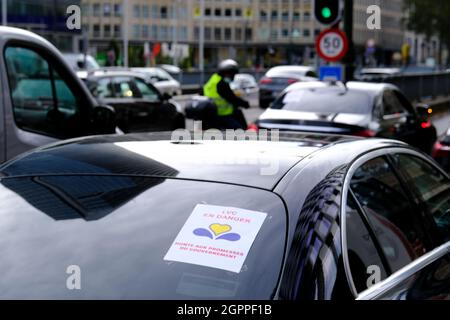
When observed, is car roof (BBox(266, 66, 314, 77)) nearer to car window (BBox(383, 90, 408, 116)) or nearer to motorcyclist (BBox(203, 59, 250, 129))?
car window (BBox(383, 90, 408, 116))

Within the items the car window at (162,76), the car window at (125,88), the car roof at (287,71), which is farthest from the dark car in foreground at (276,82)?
the car window at (125,88)

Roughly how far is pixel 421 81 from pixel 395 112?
61.2 ft

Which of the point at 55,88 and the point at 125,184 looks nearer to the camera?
the point at 125,184

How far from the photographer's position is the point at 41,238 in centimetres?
278

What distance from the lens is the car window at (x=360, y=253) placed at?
2.93 meters

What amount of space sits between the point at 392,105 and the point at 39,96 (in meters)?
6.24

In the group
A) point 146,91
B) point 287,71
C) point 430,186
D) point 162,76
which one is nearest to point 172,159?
point 430,186

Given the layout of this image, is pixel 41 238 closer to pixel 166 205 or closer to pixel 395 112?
pixel 166 205

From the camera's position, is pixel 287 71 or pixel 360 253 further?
pixel 287 71

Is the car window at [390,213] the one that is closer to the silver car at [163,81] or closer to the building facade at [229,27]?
the silver car at [163,81]

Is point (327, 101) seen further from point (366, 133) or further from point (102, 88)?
point (102, 88)

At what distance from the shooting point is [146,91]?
52.1ft
